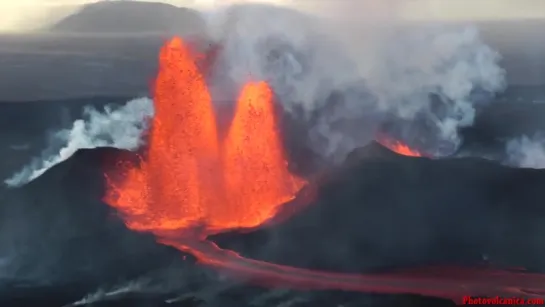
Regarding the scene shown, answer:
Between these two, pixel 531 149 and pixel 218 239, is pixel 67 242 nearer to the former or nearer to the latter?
pixel 218 239

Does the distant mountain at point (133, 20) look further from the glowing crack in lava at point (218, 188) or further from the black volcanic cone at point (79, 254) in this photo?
the black volcanic cone at point (79, 254)

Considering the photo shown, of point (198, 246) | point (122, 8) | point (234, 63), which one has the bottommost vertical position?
point (198, 246)

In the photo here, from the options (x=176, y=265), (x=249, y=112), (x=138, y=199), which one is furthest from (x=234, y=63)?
(x=176, y=265)

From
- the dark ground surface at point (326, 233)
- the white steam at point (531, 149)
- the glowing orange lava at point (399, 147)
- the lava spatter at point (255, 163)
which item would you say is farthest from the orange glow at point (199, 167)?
the white steam at point (531, 149)

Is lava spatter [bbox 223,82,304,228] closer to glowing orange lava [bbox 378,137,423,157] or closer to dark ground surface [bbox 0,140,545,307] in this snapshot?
dark ground surface [bbox 0,140,545,307]

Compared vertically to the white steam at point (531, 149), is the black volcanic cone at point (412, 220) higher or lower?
lower

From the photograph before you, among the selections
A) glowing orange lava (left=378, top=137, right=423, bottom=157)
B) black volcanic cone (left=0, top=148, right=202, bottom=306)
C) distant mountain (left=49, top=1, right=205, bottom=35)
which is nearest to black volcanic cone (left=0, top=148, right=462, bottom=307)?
black volcanic cone (left=0, top=148, right=202, bottom=306)

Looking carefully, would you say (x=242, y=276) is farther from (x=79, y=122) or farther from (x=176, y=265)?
(x=79, y=122)
